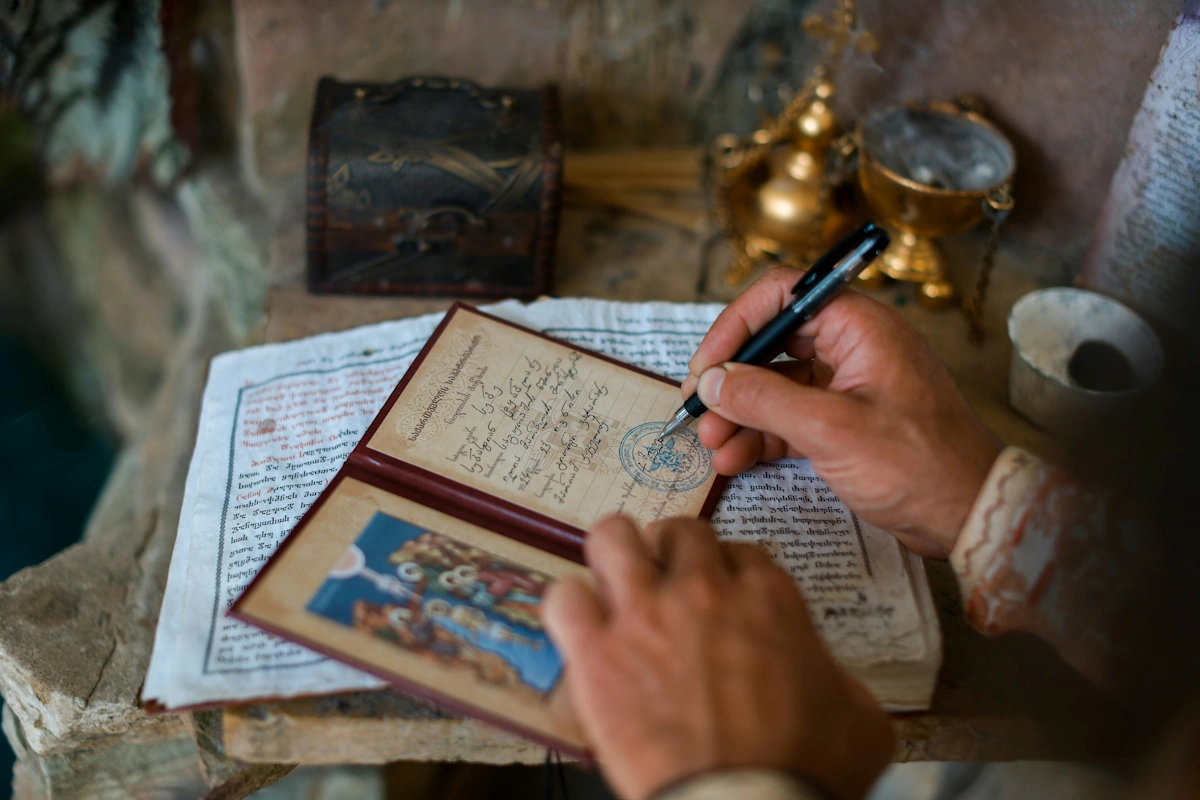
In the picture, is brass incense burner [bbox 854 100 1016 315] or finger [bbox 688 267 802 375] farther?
brass incense burner [bbox 854 100 1016 315]

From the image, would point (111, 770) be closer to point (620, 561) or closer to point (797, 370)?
point (620, 561)

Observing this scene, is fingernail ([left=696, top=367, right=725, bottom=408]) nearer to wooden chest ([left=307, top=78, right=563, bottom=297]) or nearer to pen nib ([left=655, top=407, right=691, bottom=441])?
pen nib ([left=655, top=407, right=691, bottom=441])

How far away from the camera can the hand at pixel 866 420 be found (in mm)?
926

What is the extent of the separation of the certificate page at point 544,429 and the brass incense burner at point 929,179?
519 mm

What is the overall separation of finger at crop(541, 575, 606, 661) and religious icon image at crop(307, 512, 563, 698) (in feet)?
0.29

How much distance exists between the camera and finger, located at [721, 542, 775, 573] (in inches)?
32.0

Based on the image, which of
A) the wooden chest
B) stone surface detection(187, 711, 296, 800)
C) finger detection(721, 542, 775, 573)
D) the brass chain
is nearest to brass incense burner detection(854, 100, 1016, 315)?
the brass chain

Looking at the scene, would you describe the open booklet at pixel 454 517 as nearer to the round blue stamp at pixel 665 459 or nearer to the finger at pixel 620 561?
the round blue stamp at pixel 665 459

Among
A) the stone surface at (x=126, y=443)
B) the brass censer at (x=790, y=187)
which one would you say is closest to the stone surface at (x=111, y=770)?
the stone surface at (x=126, y=443)

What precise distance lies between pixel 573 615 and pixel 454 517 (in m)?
0.24

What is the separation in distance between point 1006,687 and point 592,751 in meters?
0.51

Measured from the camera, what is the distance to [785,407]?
0.93m

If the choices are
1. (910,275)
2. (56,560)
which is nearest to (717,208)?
(910,275)

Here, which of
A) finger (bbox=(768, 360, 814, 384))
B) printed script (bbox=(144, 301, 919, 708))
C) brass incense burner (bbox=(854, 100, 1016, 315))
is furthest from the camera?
brass incense burner (bbox=(854, 100, 1016, 315))
